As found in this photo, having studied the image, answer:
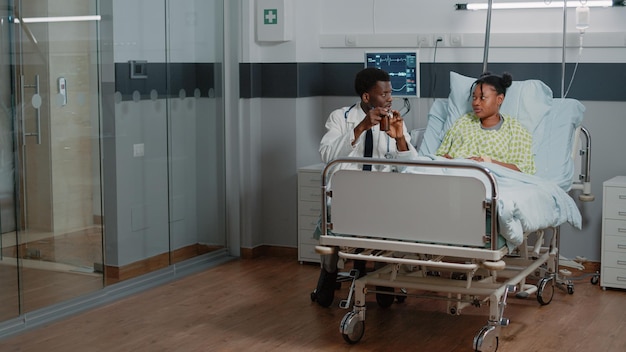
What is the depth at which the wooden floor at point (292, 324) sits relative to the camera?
4.55 m

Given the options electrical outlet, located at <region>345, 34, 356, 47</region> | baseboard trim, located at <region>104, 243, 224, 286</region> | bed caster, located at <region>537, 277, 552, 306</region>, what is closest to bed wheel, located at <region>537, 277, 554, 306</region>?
bed caster, located at <region>537, 277, 552, 306</region>

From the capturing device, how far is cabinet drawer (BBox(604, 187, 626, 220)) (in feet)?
18.0

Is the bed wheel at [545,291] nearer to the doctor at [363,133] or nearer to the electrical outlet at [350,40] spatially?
the doctor at [363,133]

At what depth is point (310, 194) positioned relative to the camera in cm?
625

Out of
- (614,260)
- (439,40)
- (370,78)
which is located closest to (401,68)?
(439,40)

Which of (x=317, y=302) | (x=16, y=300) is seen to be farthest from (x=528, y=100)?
(x=16, y=300)

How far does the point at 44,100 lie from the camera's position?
16.0 feet

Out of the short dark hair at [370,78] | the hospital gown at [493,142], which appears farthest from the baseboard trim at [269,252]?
the short dark hair at [370,78]

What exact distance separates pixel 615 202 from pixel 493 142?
2.83 feet

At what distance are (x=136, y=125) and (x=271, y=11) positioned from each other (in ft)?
4.58

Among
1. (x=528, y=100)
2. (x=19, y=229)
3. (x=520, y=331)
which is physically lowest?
(x=520, y=331)

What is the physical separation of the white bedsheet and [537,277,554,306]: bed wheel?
15.8 inches

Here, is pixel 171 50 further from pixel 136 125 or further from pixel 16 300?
pixel 16 300

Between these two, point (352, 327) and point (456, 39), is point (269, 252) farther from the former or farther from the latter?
point (352, 327)
